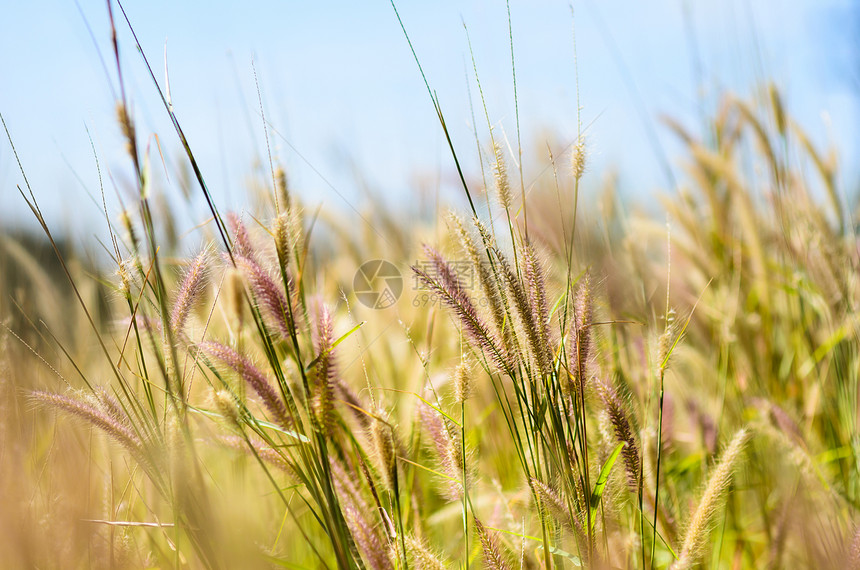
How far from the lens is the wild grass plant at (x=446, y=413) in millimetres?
476

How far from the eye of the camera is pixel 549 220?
83cm

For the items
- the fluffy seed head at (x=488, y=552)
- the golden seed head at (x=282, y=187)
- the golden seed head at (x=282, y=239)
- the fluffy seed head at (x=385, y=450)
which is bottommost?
the fluffy seed head at (x=488, y=552)

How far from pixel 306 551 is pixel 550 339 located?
20.2 inches

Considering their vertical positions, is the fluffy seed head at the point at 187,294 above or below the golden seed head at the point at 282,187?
below

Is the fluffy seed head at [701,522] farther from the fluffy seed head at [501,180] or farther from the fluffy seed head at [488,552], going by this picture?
the fluffy seed head at [501,180]

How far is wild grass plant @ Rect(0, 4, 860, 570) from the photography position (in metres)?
0.48

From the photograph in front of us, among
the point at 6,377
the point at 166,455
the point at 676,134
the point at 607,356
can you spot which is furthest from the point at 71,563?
the point at 676,134

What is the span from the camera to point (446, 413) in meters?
0.53

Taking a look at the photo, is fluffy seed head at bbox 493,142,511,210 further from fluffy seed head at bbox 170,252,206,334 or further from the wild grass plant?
fluffy seed head at bbox 170,252,206,334

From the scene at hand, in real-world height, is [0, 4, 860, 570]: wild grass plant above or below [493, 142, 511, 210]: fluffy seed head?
below

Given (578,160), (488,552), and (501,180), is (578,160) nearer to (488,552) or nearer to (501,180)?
(501,180)

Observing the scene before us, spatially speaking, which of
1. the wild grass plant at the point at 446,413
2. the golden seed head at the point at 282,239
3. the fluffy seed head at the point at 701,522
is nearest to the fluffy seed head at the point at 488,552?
the wild grass plant at the point at 446,413

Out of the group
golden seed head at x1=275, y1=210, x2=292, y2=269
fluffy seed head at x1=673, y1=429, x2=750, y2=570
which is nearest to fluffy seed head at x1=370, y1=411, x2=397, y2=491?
golden seed head at x1=275, y1=210, x2=292, y2=269

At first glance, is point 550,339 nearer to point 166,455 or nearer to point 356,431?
point 356,431
